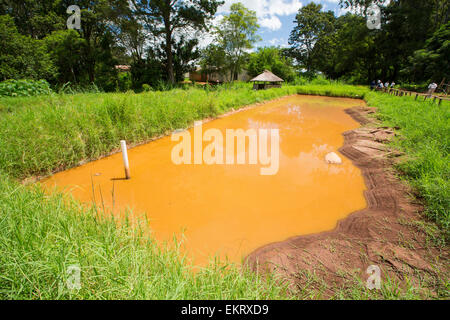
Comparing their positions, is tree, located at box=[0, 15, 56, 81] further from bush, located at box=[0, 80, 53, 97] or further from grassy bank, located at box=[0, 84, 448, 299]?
grassy bank, located at box=[0, 84, 448, 299]

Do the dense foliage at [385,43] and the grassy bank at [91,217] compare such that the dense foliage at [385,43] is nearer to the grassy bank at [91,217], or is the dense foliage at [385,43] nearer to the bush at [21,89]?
the grassy bank at [91,217]

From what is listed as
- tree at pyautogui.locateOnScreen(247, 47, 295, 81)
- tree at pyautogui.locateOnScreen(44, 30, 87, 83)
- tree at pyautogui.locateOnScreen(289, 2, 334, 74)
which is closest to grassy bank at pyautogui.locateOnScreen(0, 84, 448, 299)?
tree at pyautogui.locateOnScreen(44, 30, 87, 83)

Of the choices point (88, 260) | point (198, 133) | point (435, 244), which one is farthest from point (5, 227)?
point (198, 133)

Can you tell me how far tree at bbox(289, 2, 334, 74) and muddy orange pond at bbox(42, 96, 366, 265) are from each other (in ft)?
88.9

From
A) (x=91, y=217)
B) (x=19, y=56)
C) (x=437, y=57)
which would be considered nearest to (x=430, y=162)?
(x=91, y=217)

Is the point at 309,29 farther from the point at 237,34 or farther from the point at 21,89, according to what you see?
the point at 21,89

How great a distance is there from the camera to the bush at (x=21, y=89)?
6859 mm

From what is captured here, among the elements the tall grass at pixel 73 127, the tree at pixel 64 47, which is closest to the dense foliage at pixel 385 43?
the tall grass at pixel 73 127

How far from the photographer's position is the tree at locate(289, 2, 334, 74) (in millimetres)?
26938

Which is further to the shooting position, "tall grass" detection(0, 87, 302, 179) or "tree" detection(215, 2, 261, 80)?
"tree" detection(215, 2, 261, 80)

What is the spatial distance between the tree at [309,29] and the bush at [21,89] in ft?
89.2

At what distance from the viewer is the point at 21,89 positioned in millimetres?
7188

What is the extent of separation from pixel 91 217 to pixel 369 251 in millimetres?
2706
